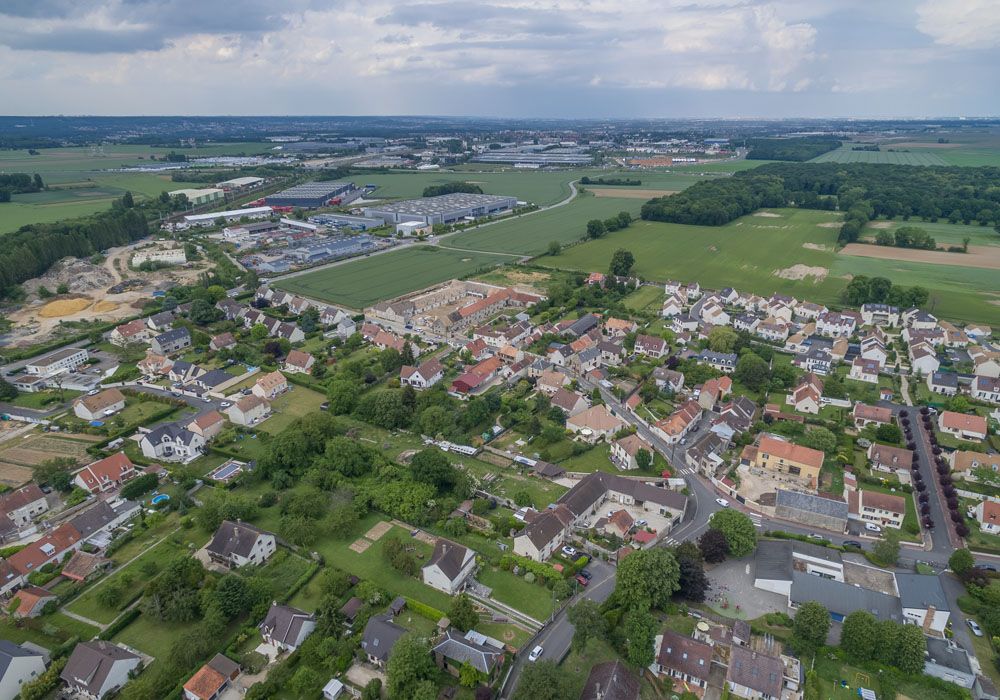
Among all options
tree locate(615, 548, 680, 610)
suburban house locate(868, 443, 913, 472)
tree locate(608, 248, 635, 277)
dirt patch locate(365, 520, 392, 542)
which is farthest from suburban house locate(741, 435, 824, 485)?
tree locate(608, 248, 635, 277)

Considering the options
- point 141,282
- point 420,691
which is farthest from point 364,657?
point 141,282

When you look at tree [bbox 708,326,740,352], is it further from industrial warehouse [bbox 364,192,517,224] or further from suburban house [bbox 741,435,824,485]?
industrial warehouse [bbox 364,192,517,224]

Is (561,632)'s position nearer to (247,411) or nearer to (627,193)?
(247,411)

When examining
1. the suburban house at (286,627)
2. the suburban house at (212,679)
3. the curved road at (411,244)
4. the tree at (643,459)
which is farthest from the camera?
the curved road at (411,244)

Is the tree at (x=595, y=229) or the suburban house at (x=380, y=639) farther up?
the tree at (x=595, y=229)

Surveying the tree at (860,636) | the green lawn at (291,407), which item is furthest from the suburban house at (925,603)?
the green lawn at (291,407)

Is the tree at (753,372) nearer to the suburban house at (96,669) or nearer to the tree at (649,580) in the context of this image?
the tree at (649,580)

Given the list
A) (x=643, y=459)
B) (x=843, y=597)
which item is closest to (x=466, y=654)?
(x=843, y=597)
